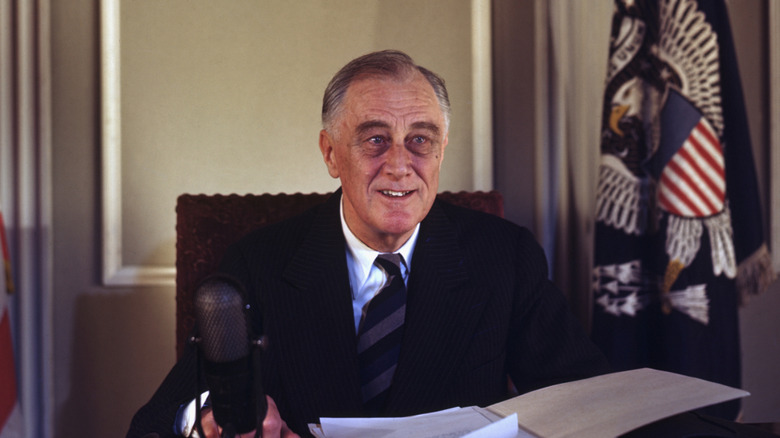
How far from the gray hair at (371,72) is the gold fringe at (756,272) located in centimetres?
103

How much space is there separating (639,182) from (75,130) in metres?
1.86

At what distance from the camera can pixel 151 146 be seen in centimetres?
200

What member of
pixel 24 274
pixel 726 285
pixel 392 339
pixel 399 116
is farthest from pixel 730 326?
pixel 24 274

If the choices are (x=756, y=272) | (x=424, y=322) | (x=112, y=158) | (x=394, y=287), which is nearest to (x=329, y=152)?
(x=394, y=287)

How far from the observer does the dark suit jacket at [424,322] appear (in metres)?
1.16

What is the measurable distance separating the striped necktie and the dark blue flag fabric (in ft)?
2.39

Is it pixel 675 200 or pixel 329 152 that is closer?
pixel 329 152

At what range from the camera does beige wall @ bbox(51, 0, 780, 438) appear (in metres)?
1.97

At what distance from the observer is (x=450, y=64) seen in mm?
2123

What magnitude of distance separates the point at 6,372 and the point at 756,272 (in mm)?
2318

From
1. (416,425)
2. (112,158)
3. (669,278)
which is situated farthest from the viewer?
(112,158)

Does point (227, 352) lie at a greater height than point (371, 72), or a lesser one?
lesser

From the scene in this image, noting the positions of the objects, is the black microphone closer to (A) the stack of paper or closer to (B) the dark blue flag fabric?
(A) the stack of paper

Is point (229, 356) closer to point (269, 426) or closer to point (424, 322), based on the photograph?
point (269, 426)
